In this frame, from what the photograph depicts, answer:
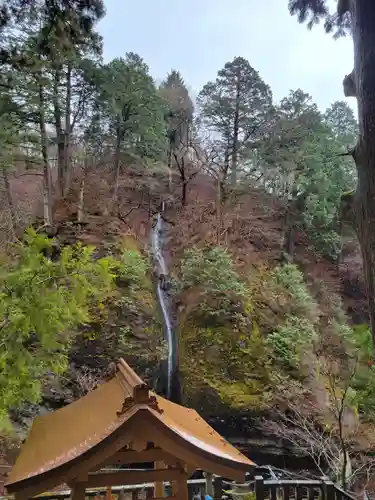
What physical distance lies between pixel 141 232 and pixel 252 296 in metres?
7.24

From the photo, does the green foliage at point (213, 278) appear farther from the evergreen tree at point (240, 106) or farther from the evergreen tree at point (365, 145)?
the evergreen tree at point (365, 145)

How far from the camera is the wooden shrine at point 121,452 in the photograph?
3090mm

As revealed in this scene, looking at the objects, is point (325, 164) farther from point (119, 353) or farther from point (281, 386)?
point (119, 353)

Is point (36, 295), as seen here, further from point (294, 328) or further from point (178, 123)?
point (178, 123)

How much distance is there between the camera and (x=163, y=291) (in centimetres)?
1498

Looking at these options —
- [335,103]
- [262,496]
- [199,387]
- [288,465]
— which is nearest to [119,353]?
[199,387]

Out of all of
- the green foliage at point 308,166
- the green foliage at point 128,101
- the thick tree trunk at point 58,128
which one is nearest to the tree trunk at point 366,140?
the thick tree trunk at point 58,128

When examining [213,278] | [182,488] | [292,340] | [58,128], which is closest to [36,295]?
[182,488]

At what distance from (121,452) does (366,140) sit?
309 cm

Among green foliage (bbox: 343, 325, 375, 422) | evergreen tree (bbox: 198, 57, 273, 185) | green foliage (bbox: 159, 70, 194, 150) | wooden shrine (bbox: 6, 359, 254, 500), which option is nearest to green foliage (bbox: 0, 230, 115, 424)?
wooden shrine (bbox: 6, 359, 254, 500)

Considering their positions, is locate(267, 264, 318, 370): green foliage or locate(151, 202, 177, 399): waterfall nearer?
locate(267, 264, 318, 370): green foliage

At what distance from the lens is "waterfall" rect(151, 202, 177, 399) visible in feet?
38.9

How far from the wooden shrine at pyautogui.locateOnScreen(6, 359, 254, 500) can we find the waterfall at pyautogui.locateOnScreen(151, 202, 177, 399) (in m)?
8.12

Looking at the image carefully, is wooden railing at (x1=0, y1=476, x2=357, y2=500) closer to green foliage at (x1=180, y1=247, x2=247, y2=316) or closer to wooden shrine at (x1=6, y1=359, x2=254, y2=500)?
wooden shrine at (x1=6, y1=359, x2=254, y2=500)
